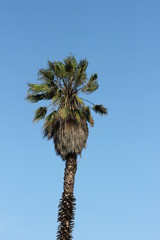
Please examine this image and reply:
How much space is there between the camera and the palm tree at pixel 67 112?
977 inches

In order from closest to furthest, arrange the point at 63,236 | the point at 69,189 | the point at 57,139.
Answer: the point at 63,236 → the point at 69,189 → the point at 57,139

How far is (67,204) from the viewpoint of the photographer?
76.8 ft

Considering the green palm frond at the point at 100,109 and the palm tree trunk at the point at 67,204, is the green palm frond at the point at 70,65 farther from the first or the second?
the palm tree trunk at the point at 67,204

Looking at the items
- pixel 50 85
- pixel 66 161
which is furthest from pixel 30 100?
pixel 66 161

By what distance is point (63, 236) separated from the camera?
74.3 ft

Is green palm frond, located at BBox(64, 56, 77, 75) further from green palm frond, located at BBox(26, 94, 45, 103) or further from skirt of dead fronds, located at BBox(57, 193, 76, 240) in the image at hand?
skirt of dead fronds, located at BBox(57, 193, 76, 240)

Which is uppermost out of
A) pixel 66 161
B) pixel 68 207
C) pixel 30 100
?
pixel 30 100

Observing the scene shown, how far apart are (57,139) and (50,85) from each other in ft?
12.5

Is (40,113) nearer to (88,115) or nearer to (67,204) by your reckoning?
(88,115)

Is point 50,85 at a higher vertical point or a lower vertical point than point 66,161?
higher

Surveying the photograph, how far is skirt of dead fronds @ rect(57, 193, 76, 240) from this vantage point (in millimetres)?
22747

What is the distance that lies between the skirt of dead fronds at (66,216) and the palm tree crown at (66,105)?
9.66ft

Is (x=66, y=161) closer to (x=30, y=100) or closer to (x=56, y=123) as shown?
(x=56, y=123)

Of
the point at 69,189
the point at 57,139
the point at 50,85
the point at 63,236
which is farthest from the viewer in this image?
the point at 50,85
